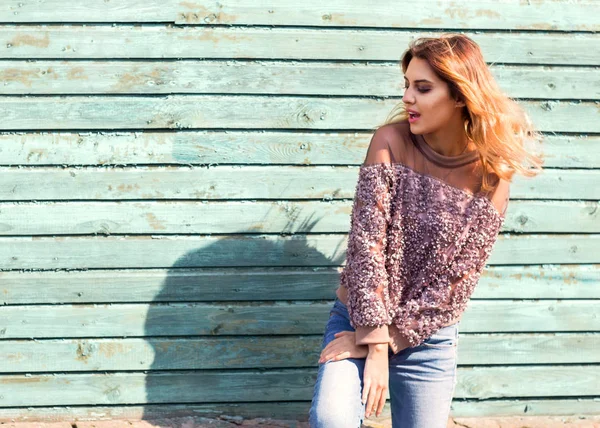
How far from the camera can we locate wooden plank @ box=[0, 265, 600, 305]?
4059mm

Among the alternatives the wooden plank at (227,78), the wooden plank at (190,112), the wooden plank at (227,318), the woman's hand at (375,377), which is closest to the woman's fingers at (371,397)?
the woman's hand at (375,377)

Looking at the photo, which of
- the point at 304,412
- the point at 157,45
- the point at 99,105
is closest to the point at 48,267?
the point at 99,105

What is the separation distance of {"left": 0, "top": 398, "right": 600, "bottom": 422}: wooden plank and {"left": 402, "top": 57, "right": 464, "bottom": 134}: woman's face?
1.90m

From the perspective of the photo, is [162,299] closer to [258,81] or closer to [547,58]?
[258,81]

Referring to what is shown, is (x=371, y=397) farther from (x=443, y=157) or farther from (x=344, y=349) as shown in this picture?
(x=443, y=157)

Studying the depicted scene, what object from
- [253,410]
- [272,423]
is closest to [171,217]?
[253,410]

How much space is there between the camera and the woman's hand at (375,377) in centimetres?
294

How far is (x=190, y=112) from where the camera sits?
13.2 feet

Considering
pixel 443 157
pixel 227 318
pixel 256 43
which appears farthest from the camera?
pixel 227 318

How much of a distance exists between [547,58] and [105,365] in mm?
2864

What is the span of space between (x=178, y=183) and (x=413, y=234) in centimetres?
149

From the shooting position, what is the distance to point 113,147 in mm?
4016

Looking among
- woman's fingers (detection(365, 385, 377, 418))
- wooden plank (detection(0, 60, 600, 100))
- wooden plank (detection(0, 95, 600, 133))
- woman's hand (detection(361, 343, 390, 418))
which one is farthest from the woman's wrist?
wooden plank (detection(0, 60, 600, 100))

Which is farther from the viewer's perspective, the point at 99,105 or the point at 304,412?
the point at 304,412
